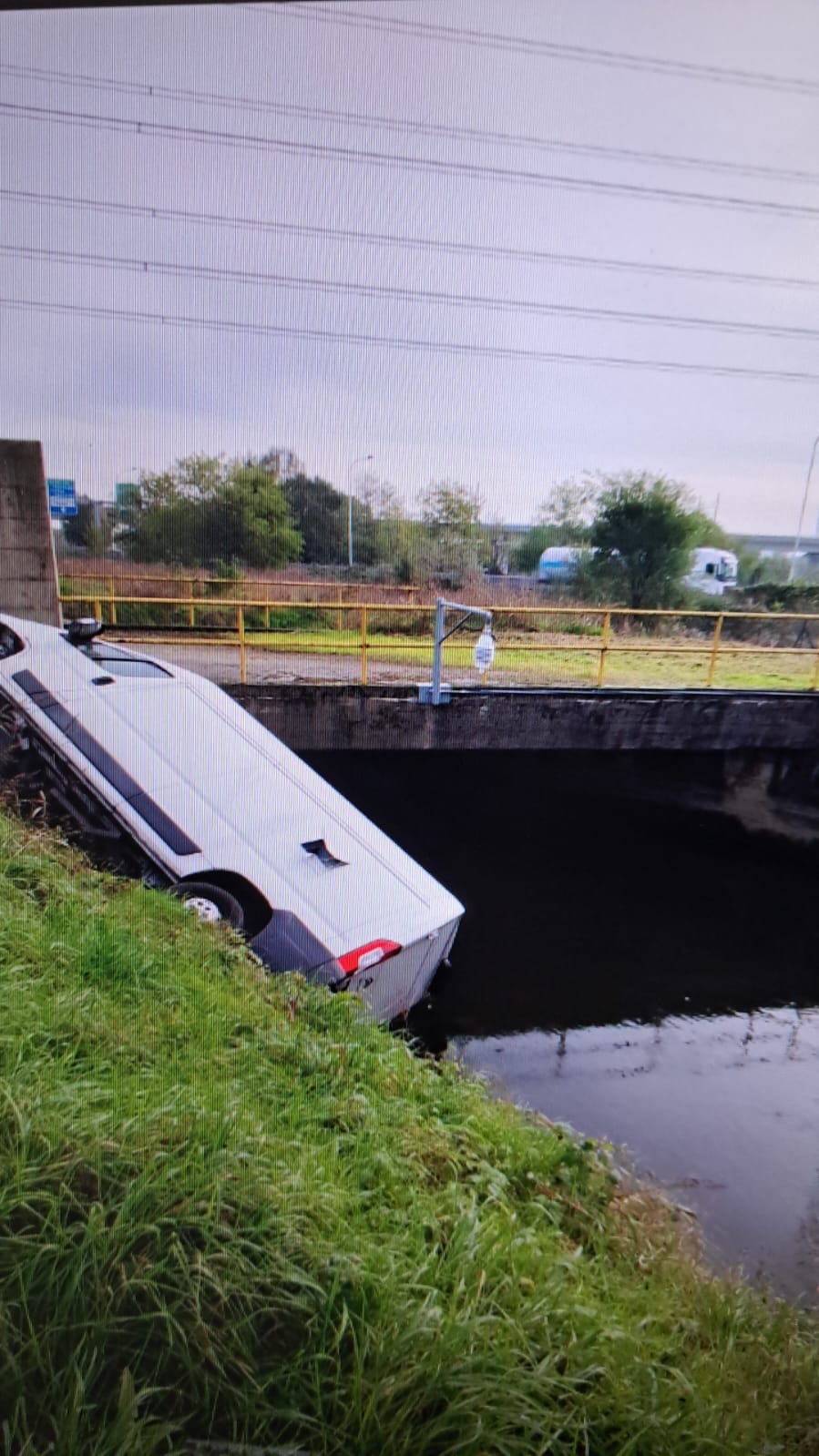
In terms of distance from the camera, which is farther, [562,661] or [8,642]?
[562,661]

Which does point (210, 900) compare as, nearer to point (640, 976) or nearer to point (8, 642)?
point (8, 642)

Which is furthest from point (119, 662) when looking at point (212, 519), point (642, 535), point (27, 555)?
point (642, 535)

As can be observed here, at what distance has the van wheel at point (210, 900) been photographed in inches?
78.3

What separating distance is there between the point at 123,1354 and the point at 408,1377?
0.29m

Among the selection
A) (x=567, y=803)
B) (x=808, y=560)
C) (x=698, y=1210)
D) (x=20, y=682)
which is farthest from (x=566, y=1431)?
(x=567, y=803)

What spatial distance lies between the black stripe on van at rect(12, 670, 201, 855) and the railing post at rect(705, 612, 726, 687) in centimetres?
212

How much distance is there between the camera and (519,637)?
3109 mm

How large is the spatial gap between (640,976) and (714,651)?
1639mm

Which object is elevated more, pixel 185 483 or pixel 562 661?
pixel 185 483

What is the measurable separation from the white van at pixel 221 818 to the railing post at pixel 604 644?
1.38 meters

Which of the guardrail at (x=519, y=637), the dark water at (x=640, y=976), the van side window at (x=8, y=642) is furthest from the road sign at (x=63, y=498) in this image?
the dark water at (x=640, y=976)

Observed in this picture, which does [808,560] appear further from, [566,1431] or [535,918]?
[535,918]

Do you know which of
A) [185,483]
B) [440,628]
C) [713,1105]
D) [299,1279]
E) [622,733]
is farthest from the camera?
[622,733]

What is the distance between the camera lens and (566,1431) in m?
0.69
